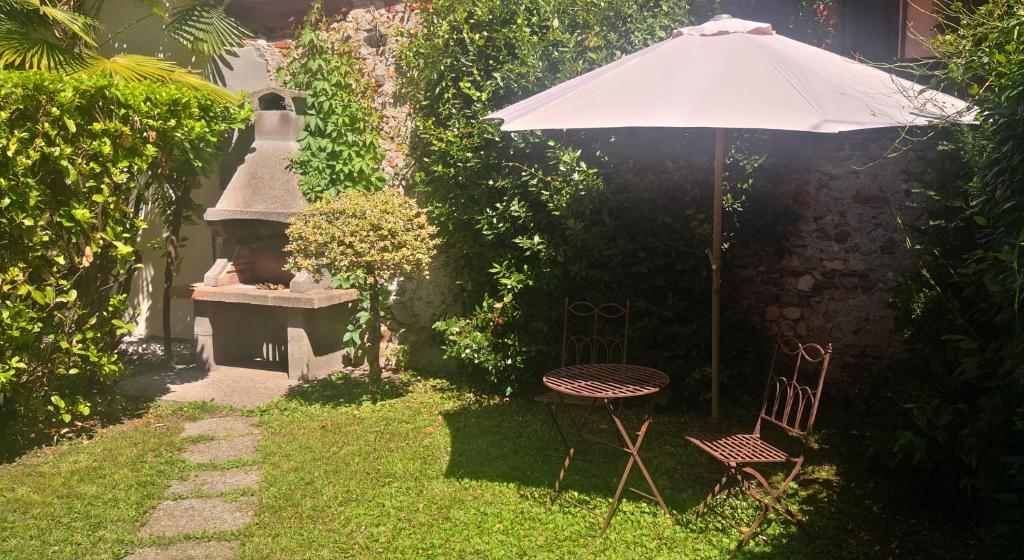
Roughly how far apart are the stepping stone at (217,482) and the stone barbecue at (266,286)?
1.97 metres

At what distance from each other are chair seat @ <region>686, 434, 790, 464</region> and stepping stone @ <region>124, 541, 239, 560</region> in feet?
7.81

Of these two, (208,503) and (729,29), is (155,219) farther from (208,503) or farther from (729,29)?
(729,29)

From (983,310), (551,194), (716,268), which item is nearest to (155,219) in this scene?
(551,194)

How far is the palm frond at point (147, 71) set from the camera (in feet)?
22.5

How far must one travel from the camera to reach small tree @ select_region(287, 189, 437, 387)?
602 centimetres

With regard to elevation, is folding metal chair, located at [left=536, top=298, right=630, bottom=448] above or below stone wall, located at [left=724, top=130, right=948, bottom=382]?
below

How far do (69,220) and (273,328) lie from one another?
2642 mm

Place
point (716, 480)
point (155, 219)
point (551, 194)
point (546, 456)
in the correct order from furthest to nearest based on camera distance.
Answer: point (155, 219), point (551, 194), point (546, 456), point (716, 480)

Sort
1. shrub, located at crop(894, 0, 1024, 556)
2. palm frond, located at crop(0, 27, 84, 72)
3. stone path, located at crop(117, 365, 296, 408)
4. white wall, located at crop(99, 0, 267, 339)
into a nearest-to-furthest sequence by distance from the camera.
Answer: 1. shrub, located at crop(894, 0, 1024, 556)
2. palm frond, located at crop(0, 27, 84, 72)
3. stone path, located at crop(117, 365, 296, 408)
4. white wall, located at crop(99, 0, 267, 339)

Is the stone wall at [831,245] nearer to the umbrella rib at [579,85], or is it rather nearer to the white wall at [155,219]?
the umbrella rib at [579,85]

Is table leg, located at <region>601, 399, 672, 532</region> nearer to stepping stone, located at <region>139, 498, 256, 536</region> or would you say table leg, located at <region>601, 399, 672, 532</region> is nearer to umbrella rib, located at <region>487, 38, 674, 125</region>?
umbrella rib, located at <region>487, 38, 674, 125</region>

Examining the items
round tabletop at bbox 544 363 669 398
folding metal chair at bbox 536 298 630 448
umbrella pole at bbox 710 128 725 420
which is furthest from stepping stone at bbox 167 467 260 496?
umbrella pole at bbox 710 128 725 420

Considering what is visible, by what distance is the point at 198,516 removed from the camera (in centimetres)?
448

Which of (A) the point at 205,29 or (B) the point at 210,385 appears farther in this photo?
(A) the point at 205,29
